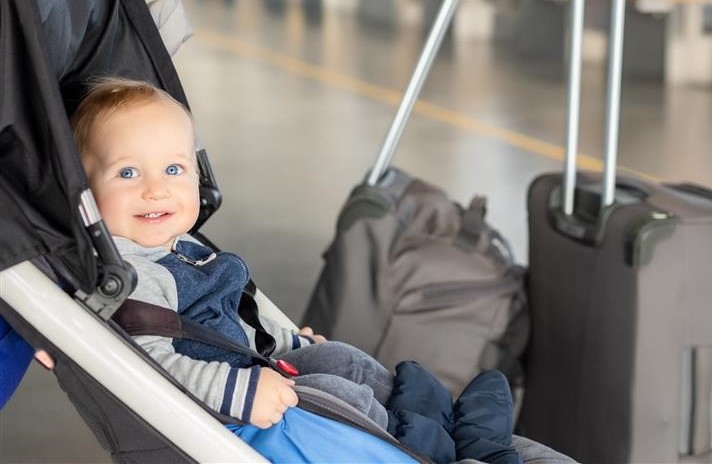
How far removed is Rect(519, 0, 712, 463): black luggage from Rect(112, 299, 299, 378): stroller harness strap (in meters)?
1.04

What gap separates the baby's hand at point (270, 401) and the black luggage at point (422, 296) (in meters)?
1.22

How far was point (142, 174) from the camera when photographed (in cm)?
171

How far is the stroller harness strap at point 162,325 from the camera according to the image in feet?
5.30

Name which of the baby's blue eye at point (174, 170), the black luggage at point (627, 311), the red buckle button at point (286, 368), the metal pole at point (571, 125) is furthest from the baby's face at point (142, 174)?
the metal pole at point (571, 125)

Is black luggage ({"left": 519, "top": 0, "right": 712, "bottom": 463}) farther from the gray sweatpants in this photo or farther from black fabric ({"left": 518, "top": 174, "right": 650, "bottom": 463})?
the gray sweatpants

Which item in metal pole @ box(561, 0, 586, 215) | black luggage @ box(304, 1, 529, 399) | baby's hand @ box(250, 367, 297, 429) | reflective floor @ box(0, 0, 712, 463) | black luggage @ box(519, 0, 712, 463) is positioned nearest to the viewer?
baby's hand @ box(250, 367, 297, 429)

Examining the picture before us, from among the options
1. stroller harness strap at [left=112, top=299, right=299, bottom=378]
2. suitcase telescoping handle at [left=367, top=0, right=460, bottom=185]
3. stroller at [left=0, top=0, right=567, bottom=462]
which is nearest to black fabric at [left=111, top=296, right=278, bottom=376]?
stroller harness strap at [left=112, top=299, right=299, bottom=378]

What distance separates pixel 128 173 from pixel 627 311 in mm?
1141

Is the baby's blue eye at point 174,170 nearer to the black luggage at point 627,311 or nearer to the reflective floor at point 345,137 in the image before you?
the black luggage at point 627,311

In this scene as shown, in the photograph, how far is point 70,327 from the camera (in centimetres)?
146

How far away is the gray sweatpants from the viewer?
175cm

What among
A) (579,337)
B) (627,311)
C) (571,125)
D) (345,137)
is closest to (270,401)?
(627,311)

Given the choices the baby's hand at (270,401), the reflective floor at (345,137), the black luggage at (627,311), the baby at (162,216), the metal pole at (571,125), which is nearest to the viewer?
the baby's hand at (270,401)

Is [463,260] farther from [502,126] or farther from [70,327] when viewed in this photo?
[502,126]
